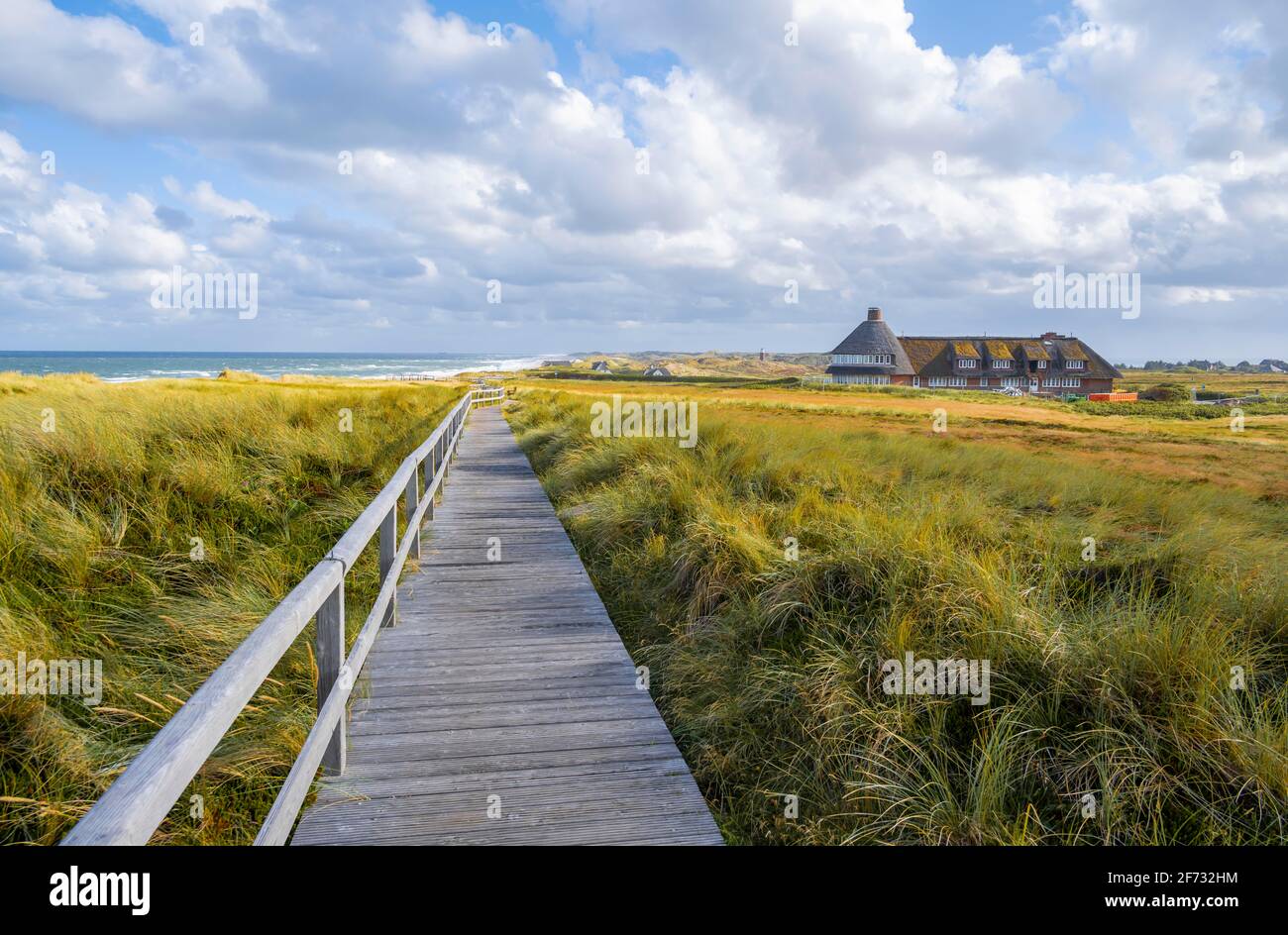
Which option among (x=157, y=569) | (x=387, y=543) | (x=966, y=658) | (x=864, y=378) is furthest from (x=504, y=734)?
(x=864, y=378)

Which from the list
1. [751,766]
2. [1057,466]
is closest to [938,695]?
[751,766]

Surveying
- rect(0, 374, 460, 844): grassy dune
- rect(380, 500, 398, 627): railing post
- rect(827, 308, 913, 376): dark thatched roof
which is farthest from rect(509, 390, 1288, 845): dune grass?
rect(827, 308, 913, 376): dark thatched roof

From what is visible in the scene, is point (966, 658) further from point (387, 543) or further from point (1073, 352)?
point (1073, 352)

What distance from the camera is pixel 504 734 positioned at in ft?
12.2

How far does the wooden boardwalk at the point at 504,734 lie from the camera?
116 inches

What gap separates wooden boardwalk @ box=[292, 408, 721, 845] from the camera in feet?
9.67

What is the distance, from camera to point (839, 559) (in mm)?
4926

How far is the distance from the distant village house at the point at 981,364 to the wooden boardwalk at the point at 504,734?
78.9 meters

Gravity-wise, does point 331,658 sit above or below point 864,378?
below

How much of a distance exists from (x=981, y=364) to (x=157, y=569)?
8651cm

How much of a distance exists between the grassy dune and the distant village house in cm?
7521

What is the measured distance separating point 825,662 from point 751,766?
2.35 ft

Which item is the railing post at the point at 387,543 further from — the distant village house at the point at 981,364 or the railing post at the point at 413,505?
the distant village house at the point at 981,364

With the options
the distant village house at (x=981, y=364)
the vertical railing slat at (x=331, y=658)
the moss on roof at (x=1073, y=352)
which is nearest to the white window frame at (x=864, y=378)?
the distant village house at (x=981, y=364)
